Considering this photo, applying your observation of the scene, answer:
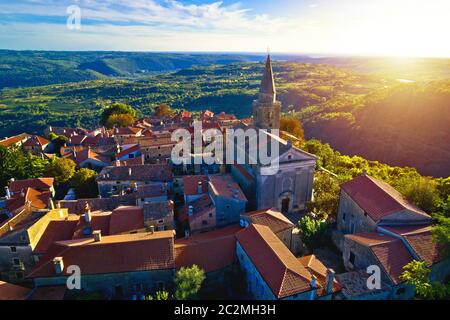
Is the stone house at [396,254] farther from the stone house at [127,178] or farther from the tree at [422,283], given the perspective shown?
the stone house at [127,178]

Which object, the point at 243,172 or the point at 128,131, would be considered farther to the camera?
the point at 128,131

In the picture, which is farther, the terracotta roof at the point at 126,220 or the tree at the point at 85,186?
the tree at the point at 85,186

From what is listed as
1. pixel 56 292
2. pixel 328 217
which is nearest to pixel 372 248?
pixel 328 217

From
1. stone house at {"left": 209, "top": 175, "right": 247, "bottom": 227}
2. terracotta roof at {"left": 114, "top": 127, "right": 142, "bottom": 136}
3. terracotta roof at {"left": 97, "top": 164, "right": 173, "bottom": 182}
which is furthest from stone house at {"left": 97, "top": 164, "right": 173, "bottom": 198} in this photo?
terracotta roof at {"left": 114, "top": 127, "right": 142, "bottom": 136}

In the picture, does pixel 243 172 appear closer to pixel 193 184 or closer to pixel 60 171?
pixel 193 184

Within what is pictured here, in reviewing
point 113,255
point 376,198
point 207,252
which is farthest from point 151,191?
point 376,198

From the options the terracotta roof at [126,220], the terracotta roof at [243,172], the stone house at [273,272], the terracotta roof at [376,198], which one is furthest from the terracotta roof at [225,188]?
the terracotta roof at [376,198]

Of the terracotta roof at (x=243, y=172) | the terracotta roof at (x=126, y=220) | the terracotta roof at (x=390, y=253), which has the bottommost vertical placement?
the terracotta roof at (x=126, y=220)
